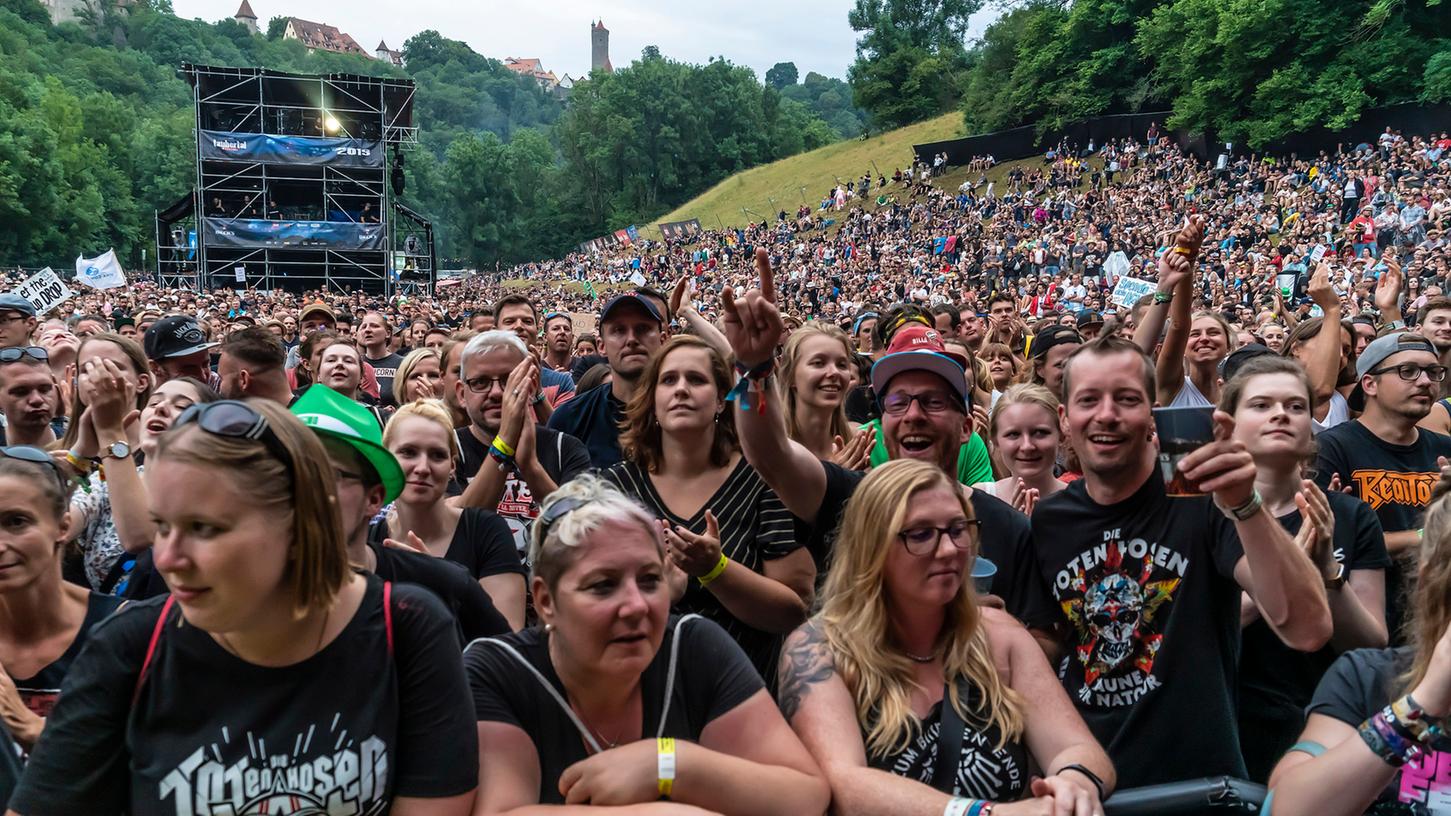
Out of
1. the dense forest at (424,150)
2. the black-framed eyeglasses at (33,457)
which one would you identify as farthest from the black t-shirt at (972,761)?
the dense forest at (424,150)

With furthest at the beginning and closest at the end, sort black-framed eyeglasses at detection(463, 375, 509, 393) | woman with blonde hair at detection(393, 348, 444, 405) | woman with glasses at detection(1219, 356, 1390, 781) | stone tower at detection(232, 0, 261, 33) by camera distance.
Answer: stone tower at detection(232, 0, 261, 33) → woman with blonde hair at detection(393, 348, 444, 405) → black-framed eyeglasses at detection(463, 375, 509, 393) → woman with glasses at detection(1219, 356, 1390, 781)

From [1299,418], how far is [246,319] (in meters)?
10.6

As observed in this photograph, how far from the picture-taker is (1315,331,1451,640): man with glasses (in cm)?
448

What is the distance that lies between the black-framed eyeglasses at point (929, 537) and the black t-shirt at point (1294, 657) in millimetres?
1140

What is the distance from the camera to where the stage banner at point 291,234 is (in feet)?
122

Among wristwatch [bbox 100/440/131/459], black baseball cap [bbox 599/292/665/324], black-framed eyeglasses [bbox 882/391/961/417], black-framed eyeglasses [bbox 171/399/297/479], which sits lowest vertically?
wristwatch [bbox 100/440/131/459]

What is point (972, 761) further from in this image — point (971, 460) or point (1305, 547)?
point (971, 460)

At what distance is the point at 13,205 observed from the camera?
52.5m

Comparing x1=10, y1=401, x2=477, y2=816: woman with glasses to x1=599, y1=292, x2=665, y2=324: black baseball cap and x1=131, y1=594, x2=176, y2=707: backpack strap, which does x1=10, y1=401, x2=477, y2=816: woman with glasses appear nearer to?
x1=131, y1=594, x2=176, y2=707: backpack strap

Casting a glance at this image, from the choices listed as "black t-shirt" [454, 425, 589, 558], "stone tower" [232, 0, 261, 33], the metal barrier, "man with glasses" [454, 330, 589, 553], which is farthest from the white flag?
"stone tower" [232, 0, 261, 33]

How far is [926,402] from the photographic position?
11.6ft

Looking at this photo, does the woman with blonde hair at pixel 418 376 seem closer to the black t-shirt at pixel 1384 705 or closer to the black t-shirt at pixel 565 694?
the black t-shirt at pixel 565 694

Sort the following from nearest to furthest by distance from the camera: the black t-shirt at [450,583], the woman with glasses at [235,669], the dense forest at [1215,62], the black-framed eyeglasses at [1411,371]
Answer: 1. the woman with glasses at [235,669]
2. the black t-shirt at [450,583]
3. the black-framed eyeglasses at [1411,371]
4. the dense forest at [1215,62]

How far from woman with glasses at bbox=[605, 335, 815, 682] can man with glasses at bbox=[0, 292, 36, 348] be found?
4808 millimetres
